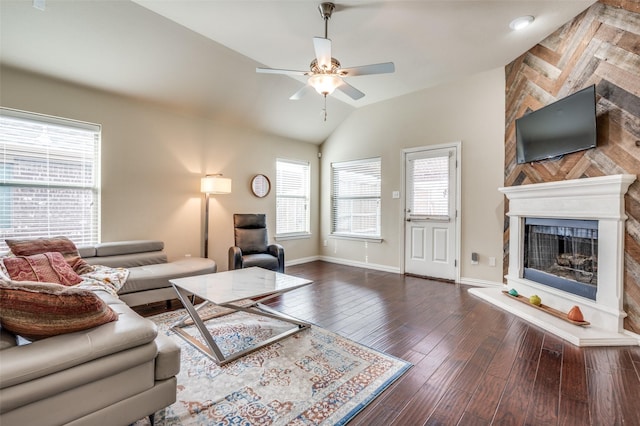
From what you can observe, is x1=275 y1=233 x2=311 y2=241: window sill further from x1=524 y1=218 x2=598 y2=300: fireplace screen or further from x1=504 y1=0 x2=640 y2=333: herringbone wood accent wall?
x1=504 y1=0 x2=640 y2=333: herringbone wood accent wall

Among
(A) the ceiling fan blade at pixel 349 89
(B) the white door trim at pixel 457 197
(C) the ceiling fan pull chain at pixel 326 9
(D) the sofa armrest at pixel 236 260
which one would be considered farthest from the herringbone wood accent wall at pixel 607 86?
(D) the sofa armrest at pixel 236 260

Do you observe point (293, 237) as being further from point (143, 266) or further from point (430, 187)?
point (143, 266)

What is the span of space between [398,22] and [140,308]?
4166mm

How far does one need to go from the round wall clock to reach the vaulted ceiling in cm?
142

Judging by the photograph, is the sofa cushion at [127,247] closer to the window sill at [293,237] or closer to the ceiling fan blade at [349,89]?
the window sill at [293,237]

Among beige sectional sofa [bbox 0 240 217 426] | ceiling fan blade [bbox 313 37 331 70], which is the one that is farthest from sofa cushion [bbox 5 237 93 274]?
ceiling fan blade [bbox 313 37 331 70]

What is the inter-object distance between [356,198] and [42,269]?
4.54 meters

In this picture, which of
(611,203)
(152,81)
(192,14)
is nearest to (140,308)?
(152,81)

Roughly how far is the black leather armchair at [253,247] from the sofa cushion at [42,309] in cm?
257

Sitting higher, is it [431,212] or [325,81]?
[325,81]

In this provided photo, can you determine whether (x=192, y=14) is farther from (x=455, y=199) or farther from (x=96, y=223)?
(x=455, y=199)

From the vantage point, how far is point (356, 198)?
5742mm

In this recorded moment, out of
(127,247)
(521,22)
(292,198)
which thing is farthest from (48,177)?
(521,22)

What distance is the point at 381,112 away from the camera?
5.28 metres
